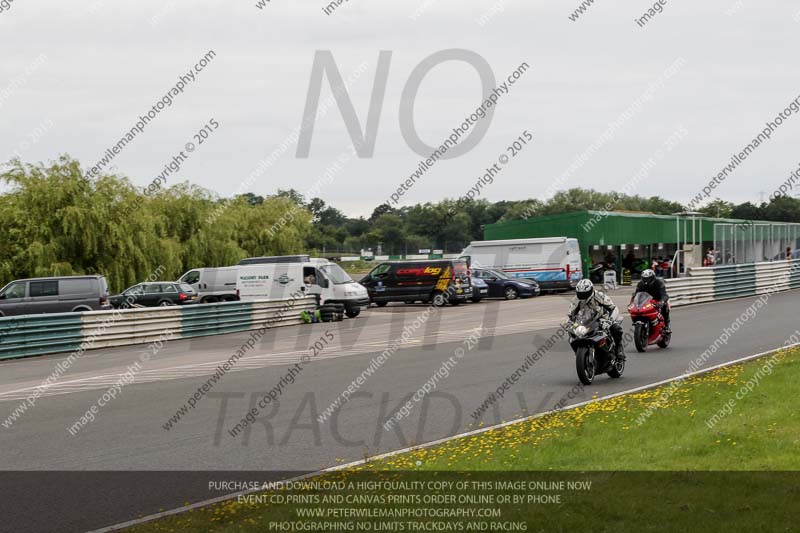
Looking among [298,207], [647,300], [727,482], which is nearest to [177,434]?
[727,482]

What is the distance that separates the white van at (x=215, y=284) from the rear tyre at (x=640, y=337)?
26214 millimetres

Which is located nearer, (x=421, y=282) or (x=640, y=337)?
(x=640, y=337)

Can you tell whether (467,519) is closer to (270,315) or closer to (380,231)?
(270,315)

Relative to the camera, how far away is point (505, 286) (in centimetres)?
4241

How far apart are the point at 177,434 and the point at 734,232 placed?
36753mm

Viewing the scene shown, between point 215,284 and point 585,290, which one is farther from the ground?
point 585,290

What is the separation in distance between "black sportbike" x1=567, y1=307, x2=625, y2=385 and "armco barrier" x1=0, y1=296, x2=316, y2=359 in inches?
568

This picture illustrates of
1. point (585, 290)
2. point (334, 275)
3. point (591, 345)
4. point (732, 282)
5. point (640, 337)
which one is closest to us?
point (591, 345)

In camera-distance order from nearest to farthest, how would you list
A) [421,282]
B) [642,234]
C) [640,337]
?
[640,337], [421,282], [642,234]

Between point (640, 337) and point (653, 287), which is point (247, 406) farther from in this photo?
point (653, 287)

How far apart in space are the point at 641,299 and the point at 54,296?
20.6m

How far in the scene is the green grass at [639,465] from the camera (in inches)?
224

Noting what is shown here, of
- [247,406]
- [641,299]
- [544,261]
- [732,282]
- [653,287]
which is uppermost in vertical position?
[544,261]

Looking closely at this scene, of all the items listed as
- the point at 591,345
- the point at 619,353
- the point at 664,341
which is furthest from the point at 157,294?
the point at 591,345
